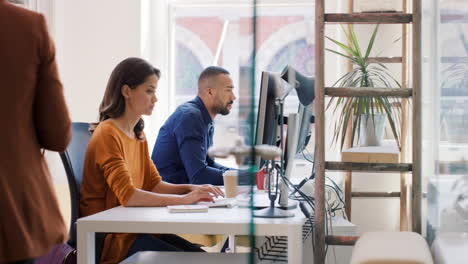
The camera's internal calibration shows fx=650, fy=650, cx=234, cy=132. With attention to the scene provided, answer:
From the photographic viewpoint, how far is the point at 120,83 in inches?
94.0

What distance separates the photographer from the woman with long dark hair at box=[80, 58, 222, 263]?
2174 millimetres

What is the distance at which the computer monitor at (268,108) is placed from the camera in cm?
201

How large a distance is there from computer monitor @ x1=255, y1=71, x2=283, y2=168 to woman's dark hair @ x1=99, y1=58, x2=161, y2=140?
56 centimetres

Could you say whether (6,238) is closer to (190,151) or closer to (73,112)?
(190,151)

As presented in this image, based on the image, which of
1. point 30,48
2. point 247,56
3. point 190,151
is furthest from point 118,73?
point 247,56

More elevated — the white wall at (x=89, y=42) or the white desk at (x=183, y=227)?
the white wall at (x=89, y=42)

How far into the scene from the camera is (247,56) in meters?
0.93

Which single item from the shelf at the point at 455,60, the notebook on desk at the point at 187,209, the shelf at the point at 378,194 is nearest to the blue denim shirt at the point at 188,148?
the notebook on desk at the point at 187,209

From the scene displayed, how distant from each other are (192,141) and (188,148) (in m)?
0.04

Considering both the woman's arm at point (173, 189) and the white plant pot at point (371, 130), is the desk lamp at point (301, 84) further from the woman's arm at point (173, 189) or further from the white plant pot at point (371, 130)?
the woman's arm at point (173, 189)

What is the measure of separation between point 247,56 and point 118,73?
1542 millimetres

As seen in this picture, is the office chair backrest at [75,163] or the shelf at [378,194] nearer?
the office chair backrest at [75,163]

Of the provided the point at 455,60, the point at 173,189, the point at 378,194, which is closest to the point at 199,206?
the point at 173,189

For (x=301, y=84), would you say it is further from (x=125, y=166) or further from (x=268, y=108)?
(x=125, y=166)
